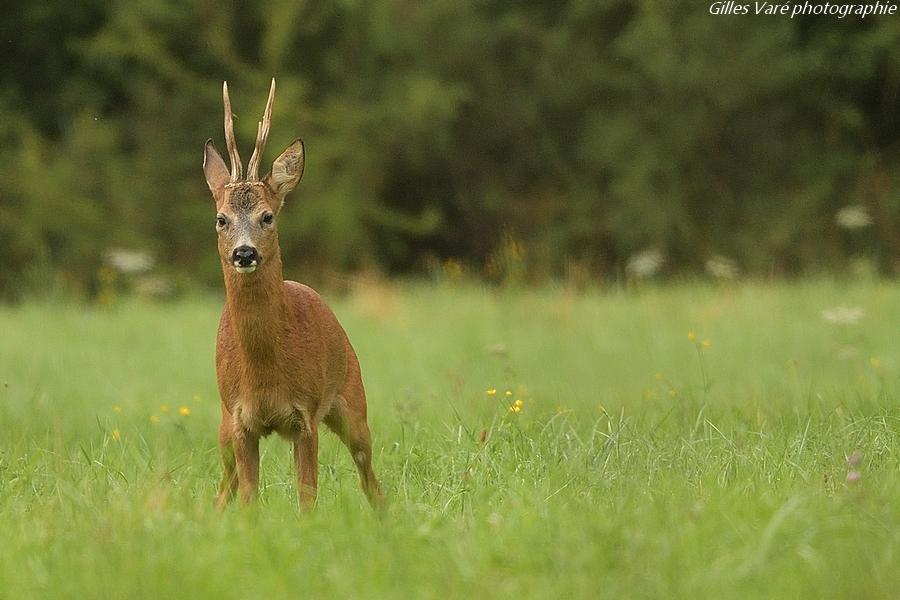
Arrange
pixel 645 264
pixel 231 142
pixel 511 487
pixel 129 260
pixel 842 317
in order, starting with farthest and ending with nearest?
pixel 129 260, pixel 645 264, pixel 842 317, pixel 231 142, pixel 511 487

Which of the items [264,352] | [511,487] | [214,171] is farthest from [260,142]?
[511,487]

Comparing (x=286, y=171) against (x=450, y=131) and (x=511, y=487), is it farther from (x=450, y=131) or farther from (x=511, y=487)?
(x=450, y=131)

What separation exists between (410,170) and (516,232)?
5.62 ft

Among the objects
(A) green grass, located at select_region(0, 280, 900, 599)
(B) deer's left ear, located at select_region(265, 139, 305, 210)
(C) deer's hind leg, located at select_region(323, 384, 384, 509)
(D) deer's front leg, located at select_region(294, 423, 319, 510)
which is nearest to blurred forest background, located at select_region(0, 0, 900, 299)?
(A) green grass, located at select_region(0, 280, 900, 599)

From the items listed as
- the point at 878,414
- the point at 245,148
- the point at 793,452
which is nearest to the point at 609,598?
the point at 793,452

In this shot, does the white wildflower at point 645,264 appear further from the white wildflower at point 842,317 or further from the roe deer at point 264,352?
the roe deer at point 264,352

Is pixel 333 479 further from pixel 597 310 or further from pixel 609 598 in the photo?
pixel 597 310

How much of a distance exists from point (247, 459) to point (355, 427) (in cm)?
49

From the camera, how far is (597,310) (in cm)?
1156

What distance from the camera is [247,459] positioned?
199 inches

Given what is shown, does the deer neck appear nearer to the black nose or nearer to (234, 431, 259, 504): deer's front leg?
the black nose

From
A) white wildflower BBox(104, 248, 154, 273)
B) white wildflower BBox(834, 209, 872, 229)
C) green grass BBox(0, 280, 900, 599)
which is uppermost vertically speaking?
green grass BBox(0, 280, 900, 599)

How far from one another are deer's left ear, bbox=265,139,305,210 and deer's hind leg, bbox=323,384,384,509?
30.5 inches

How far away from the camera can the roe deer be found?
5051mm
